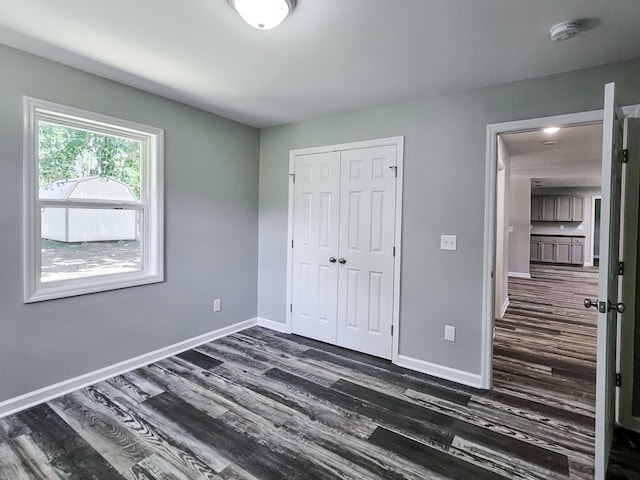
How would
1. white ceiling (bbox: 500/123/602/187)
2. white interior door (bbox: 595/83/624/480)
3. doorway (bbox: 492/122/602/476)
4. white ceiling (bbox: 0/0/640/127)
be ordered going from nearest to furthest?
white interior door (bbox: 595/83/624/480) < white ceiling (bbox: 0/0/640/127) < doorway (bbox: 492/122/602/476) < white ceiling (bbox: 500/123/602/187)

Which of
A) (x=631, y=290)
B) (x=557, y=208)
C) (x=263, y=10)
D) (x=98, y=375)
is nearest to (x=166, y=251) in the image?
(x=98, y=375)

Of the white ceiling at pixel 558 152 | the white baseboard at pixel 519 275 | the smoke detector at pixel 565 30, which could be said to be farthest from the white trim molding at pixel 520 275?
the smoke detector at pixel 565 30

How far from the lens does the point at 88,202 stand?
8.46 feet

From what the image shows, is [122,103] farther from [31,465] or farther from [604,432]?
[604,432]

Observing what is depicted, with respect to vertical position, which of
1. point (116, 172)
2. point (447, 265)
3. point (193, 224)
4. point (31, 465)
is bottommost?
point (31, 465)

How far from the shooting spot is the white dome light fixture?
1.56 m

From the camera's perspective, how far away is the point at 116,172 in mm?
2793

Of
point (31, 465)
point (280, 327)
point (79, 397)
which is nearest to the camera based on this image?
point (31, 465)

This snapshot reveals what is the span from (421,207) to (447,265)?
21.9 inches

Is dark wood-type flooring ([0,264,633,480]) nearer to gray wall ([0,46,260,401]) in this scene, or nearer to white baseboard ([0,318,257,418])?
white baseboard ([0,318,257,418])

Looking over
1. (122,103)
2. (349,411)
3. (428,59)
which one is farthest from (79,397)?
(428,59)

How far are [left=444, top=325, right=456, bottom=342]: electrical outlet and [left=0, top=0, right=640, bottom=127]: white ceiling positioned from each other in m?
1.98

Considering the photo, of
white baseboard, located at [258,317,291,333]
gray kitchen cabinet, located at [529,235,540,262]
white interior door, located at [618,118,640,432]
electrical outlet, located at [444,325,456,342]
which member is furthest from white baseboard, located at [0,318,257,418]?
gray kitchen cabinet, located at [529,235,540,262]

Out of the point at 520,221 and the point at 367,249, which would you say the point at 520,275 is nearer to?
the point at 520,221
